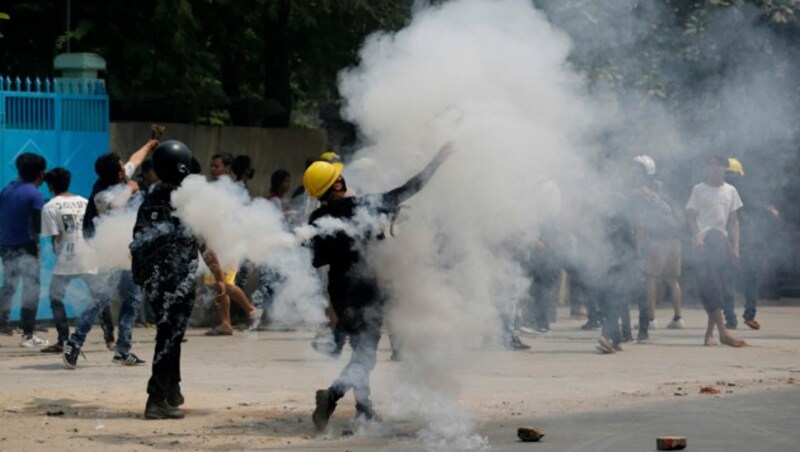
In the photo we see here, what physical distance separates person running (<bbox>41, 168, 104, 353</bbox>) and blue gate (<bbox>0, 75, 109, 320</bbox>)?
6.91ft

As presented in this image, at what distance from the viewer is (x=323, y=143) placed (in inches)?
790

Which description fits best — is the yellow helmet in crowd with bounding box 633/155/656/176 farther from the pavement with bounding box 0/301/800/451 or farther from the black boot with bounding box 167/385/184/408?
the black boot with bounding box 167/385/184/408

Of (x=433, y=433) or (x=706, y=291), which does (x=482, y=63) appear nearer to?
(x=433, y=433)

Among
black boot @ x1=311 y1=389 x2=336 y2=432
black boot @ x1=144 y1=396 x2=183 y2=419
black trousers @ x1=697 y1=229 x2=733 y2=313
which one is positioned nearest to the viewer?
black boot @ x1=311 y1=389 x2=336 y2=432

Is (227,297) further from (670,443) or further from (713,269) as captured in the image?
(670,443)

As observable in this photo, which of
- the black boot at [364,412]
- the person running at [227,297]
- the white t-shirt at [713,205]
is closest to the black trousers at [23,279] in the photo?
the person running at [227,297]

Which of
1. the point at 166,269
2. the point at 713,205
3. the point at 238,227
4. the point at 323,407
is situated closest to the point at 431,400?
the point at 323,407

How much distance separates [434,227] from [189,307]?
1.81 metres

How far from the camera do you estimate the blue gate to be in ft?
53.9

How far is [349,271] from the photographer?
993cm

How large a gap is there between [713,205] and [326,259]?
7.15m

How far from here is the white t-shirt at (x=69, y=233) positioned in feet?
46.1

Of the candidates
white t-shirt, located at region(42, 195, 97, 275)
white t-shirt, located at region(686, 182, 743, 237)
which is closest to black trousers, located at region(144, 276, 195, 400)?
white t-shirt, located at region(42, 195, 97, 275)

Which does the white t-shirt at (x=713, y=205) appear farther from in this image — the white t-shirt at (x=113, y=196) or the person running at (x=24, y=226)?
the person running at (x=24, y=226)
